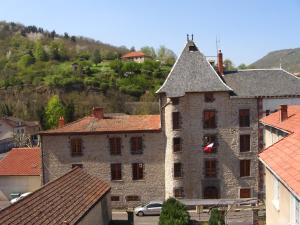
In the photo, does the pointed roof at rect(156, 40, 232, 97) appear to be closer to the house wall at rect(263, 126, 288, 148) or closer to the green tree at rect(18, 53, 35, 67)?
the house wall at rect(263, 126, 288, 148)

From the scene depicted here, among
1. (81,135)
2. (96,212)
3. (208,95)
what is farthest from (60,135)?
(96,212)

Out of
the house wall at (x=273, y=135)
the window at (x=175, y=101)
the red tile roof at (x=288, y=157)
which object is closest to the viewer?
the red tile roof at (x=288, y=157)

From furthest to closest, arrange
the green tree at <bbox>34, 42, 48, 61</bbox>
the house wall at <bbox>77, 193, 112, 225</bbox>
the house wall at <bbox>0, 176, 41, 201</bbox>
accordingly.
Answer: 1. the green tree at <bbox>34, 42, 48, 61</bbox>
2. the house wall at <bbox>0, 176, 41, 201</bbox>
3. the house wall at <bbox>77, 193, 112, 225</bbox>

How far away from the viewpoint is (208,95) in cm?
3384

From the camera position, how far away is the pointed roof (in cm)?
3362

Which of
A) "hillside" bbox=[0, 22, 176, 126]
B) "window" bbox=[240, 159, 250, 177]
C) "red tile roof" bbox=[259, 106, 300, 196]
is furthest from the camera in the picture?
"hillside" bbox=[0, 22, 176, 126]

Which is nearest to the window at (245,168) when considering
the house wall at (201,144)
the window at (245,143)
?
the house wall at (201,144)

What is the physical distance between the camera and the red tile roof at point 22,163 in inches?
1513

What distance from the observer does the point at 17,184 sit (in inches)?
1518

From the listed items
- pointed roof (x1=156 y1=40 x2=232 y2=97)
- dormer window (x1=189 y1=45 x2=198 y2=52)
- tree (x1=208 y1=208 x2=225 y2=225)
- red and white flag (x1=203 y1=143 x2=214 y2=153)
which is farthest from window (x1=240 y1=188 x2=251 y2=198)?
tree (x1=208 y1=208 x2=225 y2=225)

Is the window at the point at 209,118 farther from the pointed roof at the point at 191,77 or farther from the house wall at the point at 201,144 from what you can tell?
the pointed roof at the point at 191,77

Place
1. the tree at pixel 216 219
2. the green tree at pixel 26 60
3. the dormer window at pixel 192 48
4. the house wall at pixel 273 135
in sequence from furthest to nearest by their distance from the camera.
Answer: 1. the green tree at pixel 26 60
2. the dormer window at pixel 192 48
3. the tree at pixel 216 219
4. the house wall at pixel 273 135

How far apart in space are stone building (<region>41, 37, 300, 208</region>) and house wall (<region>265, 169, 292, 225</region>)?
1707cm

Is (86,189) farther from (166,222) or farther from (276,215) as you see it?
(276,215)
